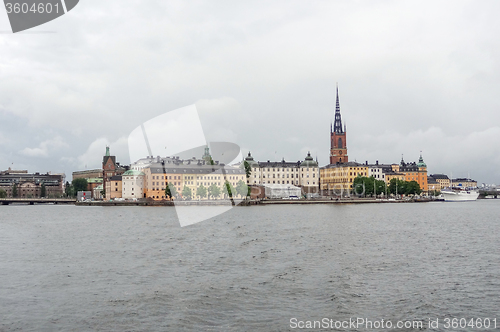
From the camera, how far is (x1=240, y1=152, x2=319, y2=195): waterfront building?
15650 cm

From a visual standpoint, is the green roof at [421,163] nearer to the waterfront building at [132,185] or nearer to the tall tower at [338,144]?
the tall tower at [338,144]

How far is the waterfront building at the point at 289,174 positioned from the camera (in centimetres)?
15650

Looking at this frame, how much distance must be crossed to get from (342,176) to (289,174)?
17358mm

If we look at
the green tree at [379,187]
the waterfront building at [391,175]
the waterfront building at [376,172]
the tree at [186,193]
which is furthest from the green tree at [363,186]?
the tree at [186,193]

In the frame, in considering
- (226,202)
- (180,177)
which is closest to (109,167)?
(180,177)

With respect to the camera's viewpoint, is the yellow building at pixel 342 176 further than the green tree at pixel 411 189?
Yes

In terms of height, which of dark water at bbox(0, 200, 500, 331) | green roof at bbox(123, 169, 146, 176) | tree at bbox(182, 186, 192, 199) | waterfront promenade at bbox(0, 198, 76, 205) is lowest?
dark water at bbox(0, 200, 500, 331)

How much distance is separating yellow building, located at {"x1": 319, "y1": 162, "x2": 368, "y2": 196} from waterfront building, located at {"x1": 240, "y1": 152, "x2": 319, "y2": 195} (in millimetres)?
7439

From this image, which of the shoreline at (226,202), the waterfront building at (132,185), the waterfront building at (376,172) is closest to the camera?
the shoreline at (226,202)

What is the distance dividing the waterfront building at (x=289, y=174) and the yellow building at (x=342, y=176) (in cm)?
744

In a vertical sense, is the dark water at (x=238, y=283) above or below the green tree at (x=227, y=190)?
below

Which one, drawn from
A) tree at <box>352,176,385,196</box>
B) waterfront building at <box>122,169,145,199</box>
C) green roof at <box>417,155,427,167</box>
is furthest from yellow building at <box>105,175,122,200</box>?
green roof at <box>417,155,427,167</box>

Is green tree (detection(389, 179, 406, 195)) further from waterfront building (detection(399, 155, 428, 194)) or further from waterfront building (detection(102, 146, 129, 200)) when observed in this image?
waterfront building (detection(102, 146, 129, 200))

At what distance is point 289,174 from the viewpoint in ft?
522
